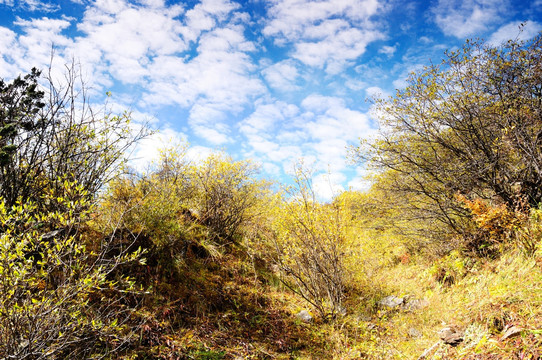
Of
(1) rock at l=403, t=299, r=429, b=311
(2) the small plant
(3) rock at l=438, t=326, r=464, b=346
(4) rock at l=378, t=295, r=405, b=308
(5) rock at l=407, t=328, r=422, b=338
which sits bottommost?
(5) rock at l=407, t=328, r=422, b=338

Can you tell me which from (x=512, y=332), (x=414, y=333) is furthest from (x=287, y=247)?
(x=512, y=332)

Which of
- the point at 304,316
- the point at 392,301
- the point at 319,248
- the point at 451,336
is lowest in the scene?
the point at 392,301

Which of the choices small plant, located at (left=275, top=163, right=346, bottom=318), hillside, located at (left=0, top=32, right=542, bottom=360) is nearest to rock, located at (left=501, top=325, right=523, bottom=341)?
hillside, located at (left=0, top=32, right=542, bottom=360)

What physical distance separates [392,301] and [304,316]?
249 centimetres

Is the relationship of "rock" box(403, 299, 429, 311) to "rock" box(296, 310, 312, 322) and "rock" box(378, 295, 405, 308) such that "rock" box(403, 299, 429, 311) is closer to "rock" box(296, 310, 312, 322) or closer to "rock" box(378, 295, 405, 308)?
"rock" box(378, 295, 405, 308)

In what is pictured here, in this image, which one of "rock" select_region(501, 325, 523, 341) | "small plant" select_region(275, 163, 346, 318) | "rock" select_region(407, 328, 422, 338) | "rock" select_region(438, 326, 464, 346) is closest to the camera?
"rock" select_region(501, 325, 523, 341)

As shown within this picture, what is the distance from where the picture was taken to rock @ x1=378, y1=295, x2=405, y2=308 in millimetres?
6621

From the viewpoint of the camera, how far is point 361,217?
962 centimetres

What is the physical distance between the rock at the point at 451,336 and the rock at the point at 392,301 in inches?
105

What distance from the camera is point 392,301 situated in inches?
268

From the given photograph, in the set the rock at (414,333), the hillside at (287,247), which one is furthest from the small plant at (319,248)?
the rock at (414,333)

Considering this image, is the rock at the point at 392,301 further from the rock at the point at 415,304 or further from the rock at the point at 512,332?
the rock at the point at 512,332

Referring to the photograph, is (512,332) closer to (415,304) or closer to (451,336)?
(451,336)

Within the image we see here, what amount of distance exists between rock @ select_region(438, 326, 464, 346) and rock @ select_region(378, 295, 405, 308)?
2.66m
